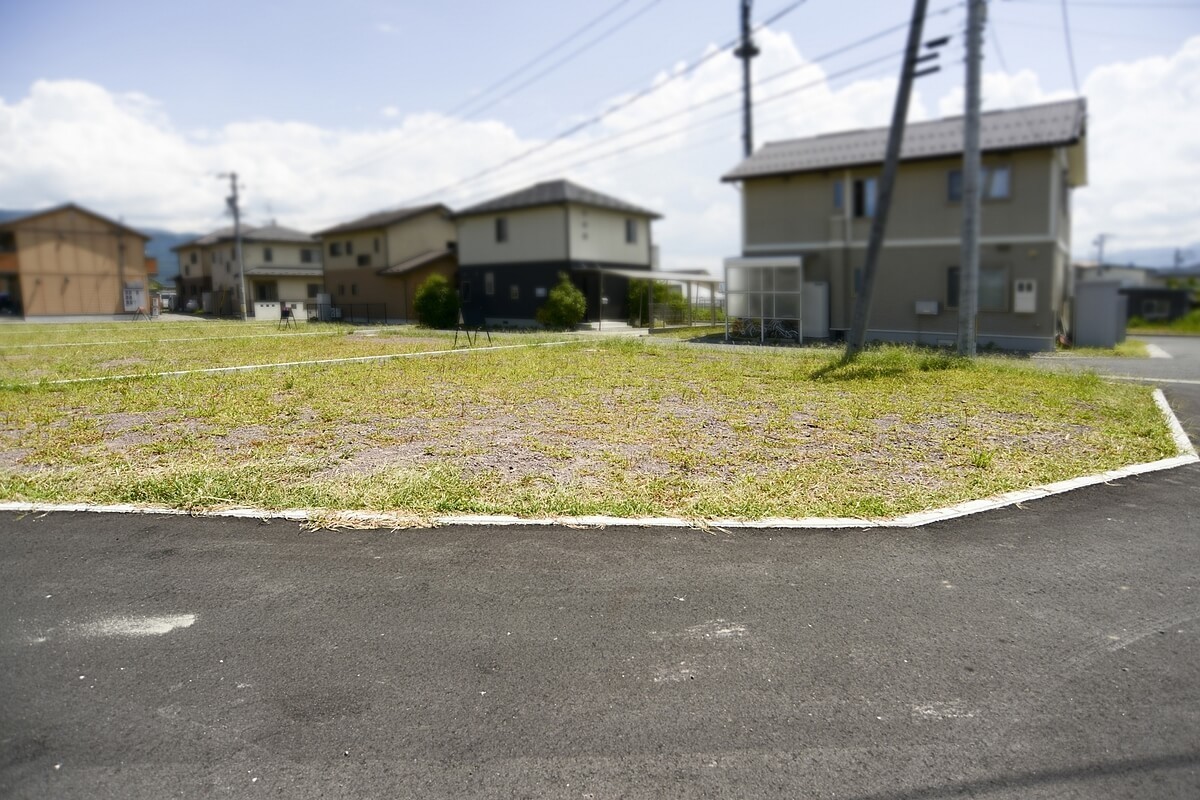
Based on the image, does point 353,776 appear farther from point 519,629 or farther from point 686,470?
point 686,470

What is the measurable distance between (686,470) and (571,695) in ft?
12.7

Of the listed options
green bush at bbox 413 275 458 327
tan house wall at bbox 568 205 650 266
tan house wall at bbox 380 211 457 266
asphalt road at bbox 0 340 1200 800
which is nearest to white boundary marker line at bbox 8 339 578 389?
asphalt road at bbox 0 340 1200 800

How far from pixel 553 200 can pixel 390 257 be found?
14403 mm

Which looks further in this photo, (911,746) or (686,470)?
(686,470)

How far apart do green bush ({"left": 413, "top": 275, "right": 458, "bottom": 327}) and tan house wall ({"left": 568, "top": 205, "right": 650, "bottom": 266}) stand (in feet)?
20.1

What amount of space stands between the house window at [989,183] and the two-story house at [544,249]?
15470 millimetres

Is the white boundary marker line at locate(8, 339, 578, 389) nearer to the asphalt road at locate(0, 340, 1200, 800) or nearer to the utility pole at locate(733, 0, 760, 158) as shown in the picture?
the asphalt road at locate(0, 340, 1200, 800)

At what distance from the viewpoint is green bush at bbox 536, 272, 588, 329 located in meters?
33.1

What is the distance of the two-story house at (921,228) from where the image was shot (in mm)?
22500

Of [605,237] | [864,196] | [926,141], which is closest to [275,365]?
[864,196]

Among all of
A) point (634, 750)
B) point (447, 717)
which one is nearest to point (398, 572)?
point (447, 717)

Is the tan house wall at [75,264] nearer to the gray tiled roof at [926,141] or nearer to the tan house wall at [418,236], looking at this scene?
the tan house wall at [418,236]

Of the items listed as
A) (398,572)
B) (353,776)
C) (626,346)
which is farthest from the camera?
(626,346)

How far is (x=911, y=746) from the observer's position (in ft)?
9.70
